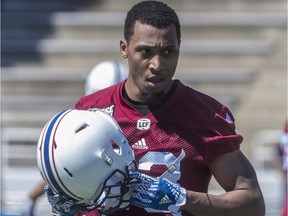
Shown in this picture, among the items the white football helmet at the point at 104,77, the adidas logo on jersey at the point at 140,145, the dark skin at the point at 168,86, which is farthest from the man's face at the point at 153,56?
the white football helmet at the point at 104,77

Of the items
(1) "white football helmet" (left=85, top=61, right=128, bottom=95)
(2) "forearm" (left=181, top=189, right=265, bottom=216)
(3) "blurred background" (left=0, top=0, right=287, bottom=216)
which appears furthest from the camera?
(3) "blurred background" (left=0, top=0, right=287, bottom=216)

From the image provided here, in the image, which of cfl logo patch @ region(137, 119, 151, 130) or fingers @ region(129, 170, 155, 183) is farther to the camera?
cfl logo patch @ region(137, 119, 151, 130)

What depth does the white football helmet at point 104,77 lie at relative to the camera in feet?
17.2

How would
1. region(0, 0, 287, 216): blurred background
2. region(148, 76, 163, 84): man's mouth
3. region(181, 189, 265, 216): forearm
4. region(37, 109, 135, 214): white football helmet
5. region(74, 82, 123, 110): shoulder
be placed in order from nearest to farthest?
region(37, 109, 135, 214): white football helmet
region(181, 189, 265, 216): forearm
region(148, 76, 163, 84): man's mouth
region(74, 82, 123, 110): shoulder
region(0, 0, 287, 216): blurred background

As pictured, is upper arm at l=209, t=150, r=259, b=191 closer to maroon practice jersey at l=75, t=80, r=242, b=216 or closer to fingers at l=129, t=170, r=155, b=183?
maroon practice jersey at l=75, t=80, r=242, b=216

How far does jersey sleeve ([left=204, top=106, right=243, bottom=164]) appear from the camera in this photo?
127 inches

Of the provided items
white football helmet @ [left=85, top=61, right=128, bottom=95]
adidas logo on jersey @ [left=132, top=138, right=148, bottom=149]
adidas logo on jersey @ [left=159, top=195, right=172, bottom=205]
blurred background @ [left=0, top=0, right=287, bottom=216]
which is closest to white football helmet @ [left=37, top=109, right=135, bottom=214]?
adidas logo on jersey @ [left=159, top=195, right=172, bottom=205]

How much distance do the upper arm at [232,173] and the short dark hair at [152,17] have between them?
0.43m

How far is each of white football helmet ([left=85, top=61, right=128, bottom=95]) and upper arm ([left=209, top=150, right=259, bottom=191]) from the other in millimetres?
2048

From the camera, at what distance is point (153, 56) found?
3.18 meters

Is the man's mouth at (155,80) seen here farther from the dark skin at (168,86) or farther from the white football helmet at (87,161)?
the white football helmet at (87,161)

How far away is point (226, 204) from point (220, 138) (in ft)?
0.73

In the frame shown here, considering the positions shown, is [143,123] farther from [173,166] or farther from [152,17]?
[152,17]

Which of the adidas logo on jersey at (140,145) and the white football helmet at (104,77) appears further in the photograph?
the white football helmet at (104,77)
